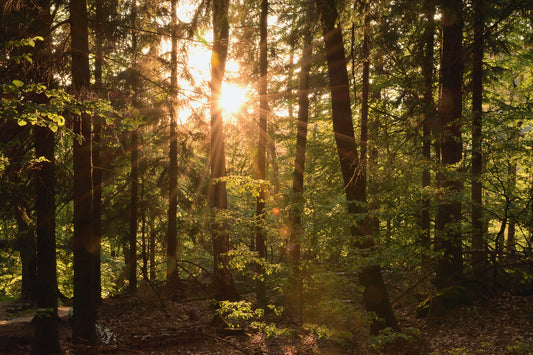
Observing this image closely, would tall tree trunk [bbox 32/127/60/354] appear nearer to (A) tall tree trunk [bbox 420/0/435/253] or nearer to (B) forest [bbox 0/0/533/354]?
(B) forest [bbox 0/0/533/354]

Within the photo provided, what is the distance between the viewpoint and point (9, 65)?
6.45 metres

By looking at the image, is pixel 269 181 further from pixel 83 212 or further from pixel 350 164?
pixel 83 212

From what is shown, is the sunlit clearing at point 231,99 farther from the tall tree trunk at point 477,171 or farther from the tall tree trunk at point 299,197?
the tall tree trunk at point 477,171

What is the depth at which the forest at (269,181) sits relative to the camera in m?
7.47

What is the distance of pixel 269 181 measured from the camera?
783 cm

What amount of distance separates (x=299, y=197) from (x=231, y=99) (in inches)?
265

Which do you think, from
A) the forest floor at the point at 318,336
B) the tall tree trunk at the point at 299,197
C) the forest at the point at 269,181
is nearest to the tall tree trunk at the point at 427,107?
the forest at the point at 269,181

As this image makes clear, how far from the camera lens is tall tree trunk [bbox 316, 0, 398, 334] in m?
7.96

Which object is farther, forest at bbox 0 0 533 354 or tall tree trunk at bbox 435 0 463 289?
tall tree trunk at bbox 435 0 463 289

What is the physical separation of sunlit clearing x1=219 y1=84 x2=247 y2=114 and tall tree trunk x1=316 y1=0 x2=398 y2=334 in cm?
497

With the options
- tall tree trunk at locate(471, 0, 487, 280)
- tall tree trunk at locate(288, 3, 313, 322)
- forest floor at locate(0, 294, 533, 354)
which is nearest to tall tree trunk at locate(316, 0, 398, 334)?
forest floor at locate(0, 294, 533, 354)

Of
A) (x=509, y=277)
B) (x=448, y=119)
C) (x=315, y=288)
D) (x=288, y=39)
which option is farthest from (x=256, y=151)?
(x=509, y=277)

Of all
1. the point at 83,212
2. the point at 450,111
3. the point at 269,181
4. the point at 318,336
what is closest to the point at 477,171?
the point at 450,111

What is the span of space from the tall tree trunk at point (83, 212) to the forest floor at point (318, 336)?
1.04 m
